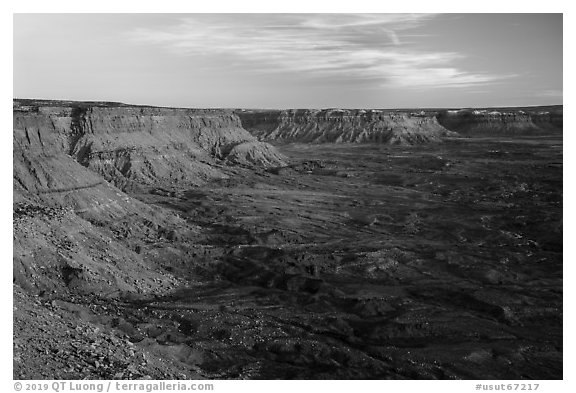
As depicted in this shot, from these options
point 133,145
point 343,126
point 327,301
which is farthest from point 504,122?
point 327,301

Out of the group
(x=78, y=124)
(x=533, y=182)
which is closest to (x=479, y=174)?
(x=533, y=182)

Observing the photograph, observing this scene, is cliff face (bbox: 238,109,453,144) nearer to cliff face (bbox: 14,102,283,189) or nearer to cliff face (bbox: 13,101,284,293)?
cliff face (bbox: 14,102,283,189)

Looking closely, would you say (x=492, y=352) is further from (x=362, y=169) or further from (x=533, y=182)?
(x=362, y=169)

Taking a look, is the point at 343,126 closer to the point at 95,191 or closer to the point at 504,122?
the point at 504,122

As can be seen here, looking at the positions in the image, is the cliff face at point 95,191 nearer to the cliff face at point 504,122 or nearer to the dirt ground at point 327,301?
the dirt ground at point 327,301

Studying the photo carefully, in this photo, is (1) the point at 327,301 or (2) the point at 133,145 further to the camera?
(2) the point at 133,145
